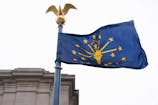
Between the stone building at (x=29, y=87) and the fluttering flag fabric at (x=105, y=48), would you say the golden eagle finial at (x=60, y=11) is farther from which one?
the stone building at (x=29, y=87)

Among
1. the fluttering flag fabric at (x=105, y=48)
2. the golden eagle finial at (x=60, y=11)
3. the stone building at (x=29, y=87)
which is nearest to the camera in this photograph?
the fluttering flag fabric at (x=105, y=48)

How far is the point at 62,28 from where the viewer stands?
1460cm

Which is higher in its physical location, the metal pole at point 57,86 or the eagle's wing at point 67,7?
the eagle's wing at point 67,7

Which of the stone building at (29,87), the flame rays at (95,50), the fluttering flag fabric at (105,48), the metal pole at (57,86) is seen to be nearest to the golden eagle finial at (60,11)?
the fluttering flag fabric at (105,48)

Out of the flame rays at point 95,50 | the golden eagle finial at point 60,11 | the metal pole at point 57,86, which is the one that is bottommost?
the metal pole at point 57,86

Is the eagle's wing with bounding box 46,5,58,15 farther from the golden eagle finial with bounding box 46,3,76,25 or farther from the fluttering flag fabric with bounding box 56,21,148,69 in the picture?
the fluttering flag fabric with bounding box 56,21,148,69

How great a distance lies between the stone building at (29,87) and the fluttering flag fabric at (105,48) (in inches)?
543

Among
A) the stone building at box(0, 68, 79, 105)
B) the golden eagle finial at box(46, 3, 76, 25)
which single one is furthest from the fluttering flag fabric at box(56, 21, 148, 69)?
the stone building at box(0, 68, 79, 105)

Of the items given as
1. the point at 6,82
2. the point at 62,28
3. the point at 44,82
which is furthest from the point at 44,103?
the point at 62,28

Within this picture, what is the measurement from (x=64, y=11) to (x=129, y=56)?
3.08 meters

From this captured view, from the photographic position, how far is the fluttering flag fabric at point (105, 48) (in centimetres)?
1369

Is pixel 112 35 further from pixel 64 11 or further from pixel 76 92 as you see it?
pixel 76 92

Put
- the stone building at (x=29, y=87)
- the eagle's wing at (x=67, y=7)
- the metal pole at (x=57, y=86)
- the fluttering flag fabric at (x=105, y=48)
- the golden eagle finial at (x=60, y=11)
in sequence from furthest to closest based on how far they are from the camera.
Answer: the stone building at (x=29, y=87), the eagle's wing at (x=67, y=7), the golden eagle finial at (x=60, y=11), the fluttering flag fabric at (x=105, y=48), the metal pole at (x=57, y=86)

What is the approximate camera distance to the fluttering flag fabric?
44.9ft
